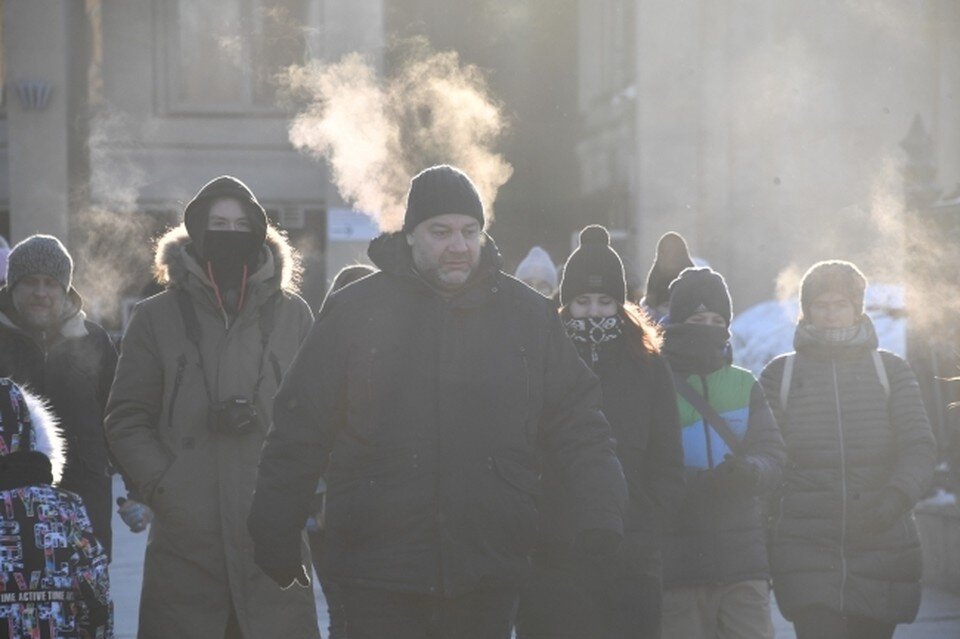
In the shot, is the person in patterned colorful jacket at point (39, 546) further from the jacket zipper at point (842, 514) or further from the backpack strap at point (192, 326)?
the jacket zipper at point (842, 514)

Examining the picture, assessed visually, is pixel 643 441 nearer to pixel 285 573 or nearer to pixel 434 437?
pixel 434 437

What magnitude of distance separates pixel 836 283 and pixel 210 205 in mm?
2445

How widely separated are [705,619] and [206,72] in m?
17.0

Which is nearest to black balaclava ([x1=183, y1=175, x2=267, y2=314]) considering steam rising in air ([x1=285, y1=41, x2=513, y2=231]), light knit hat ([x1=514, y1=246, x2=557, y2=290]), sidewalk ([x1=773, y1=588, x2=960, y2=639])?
sidewalk ([x1=773, y1=588, x2=960, y2=639])

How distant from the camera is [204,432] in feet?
18.8

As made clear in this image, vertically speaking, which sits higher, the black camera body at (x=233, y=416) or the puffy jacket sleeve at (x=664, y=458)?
the black camera body at (x=233, y=416)

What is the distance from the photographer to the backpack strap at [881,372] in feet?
22.7

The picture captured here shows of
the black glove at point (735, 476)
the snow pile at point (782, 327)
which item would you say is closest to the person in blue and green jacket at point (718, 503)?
the black glove at point (735, 476)

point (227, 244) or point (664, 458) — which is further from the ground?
point (227, 244)

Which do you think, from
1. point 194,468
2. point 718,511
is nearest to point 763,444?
point 718,511

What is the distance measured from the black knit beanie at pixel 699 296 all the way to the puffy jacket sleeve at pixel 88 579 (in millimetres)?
2611

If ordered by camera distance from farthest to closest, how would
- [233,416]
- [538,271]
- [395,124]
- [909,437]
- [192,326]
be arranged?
1. [395,124]
2. [538,271]
3. [909,437]
4. [192,326]
5. [233,416]

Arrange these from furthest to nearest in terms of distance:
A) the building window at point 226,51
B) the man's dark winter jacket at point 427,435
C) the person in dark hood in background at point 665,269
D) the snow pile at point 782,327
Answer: the building window at point 226,51 < the snow pile at point 782,327 < the person in dark hood in background at point 665,269 < the man's dark winter jacket at point 427,435

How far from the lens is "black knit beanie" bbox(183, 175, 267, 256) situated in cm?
596
